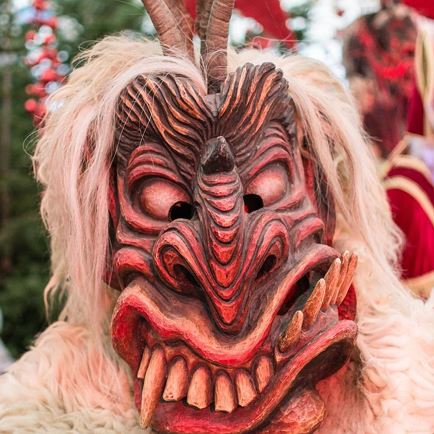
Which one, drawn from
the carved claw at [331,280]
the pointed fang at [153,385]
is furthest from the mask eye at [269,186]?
the pointed fang at [153,385]

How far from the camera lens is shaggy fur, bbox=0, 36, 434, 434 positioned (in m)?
0.93

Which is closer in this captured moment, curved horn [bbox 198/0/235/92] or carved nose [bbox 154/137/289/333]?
carved nose [bbox 154/137/289/333]

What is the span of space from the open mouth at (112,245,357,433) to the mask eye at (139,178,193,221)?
0.27ft

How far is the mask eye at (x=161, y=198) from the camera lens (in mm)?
888

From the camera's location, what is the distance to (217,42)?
952mm

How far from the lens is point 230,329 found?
32.3 inches

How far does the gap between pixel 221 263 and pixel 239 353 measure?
0.10m

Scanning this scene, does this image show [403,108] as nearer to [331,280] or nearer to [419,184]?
[419,184]

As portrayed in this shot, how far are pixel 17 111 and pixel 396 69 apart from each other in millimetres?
2098

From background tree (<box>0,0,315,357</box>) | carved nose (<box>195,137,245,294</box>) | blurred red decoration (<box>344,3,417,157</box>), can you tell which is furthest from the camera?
background tree (<box>0,0,315,357</box>)

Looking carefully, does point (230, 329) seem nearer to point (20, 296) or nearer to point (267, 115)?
point (267, 115)

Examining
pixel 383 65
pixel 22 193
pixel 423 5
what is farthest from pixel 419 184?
pixel 22 193

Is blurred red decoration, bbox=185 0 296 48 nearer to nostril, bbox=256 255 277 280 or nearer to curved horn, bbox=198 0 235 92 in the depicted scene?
curved horn, bbox=198 0 235 92

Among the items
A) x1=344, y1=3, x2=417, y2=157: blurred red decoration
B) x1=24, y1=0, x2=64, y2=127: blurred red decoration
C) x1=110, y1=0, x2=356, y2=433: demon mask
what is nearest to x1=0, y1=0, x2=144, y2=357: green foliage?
x1=344, y1=3, x2=417, y2=157: blurred red decoration
